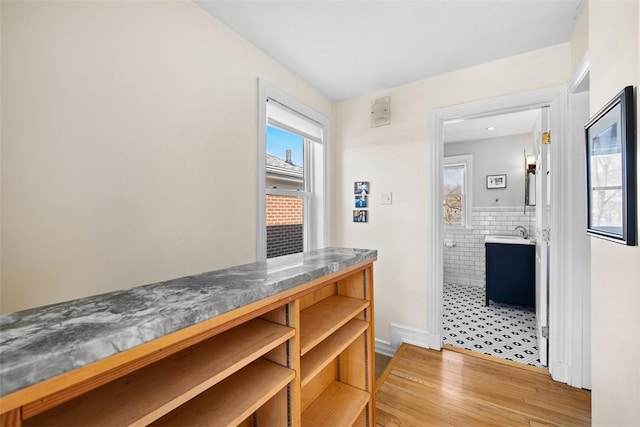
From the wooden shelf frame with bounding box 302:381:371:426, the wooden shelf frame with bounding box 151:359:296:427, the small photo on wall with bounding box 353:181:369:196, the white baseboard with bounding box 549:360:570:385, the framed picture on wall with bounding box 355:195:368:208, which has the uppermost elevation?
the small photo on wall with bounding box 353:181:369:196

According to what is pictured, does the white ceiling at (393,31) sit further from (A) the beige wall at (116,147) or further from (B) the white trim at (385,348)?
(B) the white trim at (385,348)

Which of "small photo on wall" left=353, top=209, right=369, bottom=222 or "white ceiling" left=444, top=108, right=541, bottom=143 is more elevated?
"white ceiling" left=444, top=108, right=541, bottom=143

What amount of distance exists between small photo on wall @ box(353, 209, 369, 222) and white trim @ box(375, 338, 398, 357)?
1.24 metres

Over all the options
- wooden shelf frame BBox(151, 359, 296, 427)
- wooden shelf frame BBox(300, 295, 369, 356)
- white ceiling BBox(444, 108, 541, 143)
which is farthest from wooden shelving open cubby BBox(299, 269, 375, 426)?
white ceiling BBox(444, 108, 541, 143)

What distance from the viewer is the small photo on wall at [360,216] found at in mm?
3006

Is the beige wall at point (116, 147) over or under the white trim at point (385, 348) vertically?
over

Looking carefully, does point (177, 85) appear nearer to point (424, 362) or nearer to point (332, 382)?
point (332, 382)

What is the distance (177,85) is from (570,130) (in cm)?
266

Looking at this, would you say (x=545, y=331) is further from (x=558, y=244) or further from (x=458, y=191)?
(x=458, y=191)

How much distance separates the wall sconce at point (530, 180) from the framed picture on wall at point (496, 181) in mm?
280

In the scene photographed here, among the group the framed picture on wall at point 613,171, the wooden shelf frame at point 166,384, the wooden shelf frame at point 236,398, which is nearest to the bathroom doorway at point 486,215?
A: the framed picture on wall at point 613,171

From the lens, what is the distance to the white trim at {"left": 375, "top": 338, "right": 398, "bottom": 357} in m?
2.80

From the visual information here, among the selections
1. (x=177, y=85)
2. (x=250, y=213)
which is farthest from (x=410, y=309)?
(x=177, y=85)

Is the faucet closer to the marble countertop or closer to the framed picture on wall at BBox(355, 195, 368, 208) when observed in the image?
the framed picture on wall at BBox(355, 195, 368, 208)
